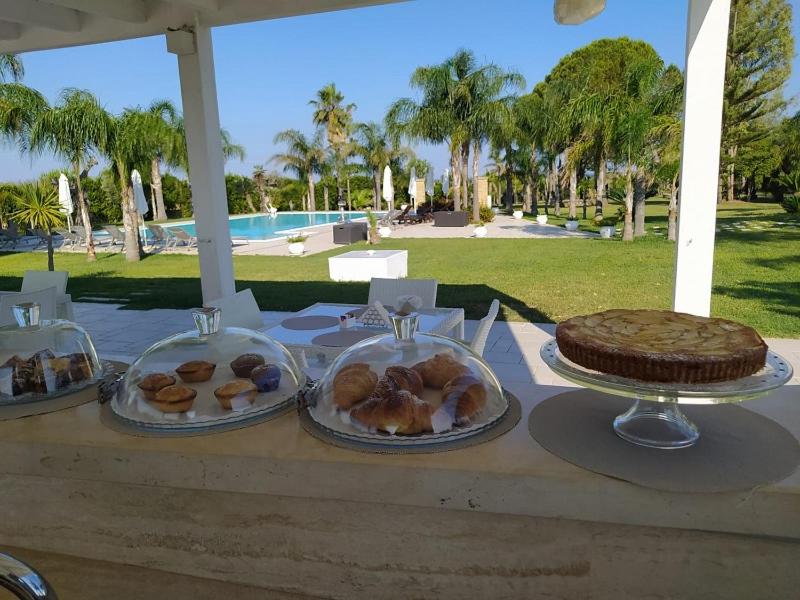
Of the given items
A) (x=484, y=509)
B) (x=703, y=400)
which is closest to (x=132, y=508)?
(x=484, y=509)

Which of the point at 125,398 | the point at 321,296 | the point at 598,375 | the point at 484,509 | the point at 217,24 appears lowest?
the point at 321,296

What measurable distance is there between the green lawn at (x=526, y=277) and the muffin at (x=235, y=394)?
613 centimetres

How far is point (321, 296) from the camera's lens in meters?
9.23

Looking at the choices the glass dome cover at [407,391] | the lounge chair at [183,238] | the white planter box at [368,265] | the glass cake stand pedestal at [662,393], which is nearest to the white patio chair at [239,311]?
the glass dome cover at [407,391]

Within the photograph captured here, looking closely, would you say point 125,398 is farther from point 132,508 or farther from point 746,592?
point 746,592

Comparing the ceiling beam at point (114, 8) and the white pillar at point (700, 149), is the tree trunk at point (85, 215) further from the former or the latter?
the white pillar at point (700, 149)

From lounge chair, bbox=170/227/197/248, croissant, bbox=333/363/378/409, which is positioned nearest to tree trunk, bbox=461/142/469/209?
lounge chair, bbox=170/227/197/248

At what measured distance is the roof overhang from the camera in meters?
4.66

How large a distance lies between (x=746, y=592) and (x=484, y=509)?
18.4 inches

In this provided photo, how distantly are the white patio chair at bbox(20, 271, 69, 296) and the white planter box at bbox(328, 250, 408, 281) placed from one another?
537 centimetres

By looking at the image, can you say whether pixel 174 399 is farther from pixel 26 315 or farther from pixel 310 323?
pixel 310 323

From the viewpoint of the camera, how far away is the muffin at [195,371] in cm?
140

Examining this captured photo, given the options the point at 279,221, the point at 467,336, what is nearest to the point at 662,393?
the point at 467,336

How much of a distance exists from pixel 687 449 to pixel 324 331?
299 cm
